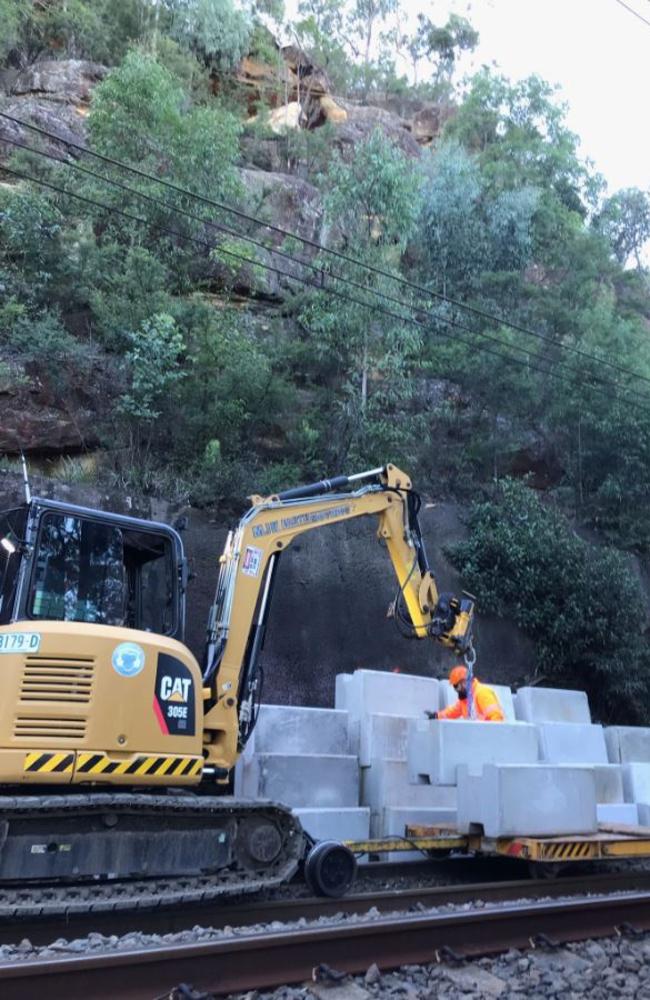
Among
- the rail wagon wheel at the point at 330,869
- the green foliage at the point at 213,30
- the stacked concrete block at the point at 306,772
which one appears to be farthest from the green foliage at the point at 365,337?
the green foliage at the point at 213,30

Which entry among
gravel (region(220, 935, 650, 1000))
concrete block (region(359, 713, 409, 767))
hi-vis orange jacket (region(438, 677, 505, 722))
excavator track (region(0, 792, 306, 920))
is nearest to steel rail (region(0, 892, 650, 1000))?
gravel (region(220, 935, 650, 1000))

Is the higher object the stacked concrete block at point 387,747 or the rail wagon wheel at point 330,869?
the stacked concrete block at point 387,747

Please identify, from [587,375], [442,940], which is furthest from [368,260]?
[442,940]

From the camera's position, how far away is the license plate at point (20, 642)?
573 centimetres

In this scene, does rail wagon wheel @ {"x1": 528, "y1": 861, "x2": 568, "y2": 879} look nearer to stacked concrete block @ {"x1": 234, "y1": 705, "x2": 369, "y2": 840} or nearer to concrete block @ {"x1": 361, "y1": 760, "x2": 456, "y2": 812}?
concrete block @ {"x1": 361, "y1": 760, "x2": 456, "y2": 812}

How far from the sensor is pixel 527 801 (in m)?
7.53

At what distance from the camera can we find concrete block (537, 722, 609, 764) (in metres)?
9.96

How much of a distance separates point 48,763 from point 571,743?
696 centimetres

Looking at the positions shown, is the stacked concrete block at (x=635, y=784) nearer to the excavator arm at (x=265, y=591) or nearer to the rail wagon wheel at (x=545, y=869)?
the rail wagon wheel at (x=545, y=869)

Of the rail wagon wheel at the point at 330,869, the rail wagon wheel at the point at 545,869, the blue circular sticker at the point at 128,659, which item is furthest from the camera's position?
the rail wagon wheel at the point at 545,869

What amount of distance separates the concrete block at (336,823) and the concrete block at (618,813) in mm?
3032

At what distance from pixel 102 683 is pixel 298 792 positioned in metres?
3.44

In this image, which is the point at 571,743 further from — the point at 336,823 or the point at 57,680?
the point at 57,680

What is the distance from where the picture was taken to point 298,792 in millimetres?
8562
